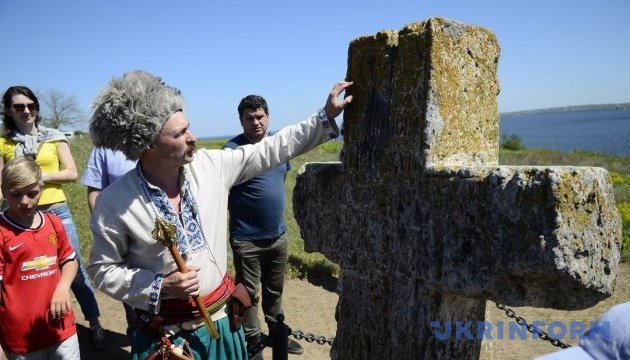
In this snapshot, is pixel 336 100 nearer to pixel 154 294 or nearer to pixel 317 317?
pixel 154 294

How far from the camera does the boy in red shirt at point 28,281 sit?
266 cm

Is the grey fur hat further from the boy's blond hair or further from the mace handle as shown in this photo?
the boy's blond hair

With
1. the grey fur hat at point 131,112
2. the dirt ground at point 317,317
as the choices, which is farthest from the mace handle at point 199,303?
the dirt ground at point 317,317

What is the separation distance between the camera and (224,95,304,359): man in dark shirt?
4023 mm

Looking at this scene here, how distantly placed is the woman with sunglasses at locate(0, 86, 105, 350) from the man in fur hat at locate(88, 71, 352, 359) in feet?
6.52

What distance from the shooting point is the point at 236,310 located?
2.20 m

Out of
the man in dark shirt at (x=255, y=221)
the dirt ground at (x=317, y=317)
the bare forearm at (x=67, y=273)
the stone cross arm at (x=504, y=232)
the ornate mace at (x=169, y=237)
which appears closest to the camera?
the stone cross arm at (x=504, y=232)

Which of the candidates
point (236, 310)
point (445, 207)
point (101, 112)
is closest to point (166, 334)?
point (236, 310)

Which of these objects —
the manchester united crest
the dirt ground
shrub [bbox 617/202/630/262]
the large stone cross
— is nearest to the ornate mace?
the large stone cross

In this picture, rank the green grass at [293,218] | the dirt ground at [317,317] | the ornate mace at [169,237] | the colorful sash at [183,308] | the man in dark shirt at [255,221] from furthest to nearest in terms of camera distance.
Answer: the green grass at [293,218] < the dirt ground at [317,317] < the man in dark shirt at [255,221] < the colorful sash at [183,308] < the ornate mace at [169,237]

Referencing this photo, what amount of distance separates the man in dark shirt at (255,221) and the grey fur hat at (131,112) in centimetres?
200

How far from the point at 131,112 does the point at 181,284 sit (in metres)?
0.73

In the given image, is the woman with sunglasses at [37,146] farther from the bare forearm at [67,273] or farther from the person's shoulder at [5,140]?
the bare forearm at [67,273]

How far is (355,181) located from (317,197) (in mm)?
268
